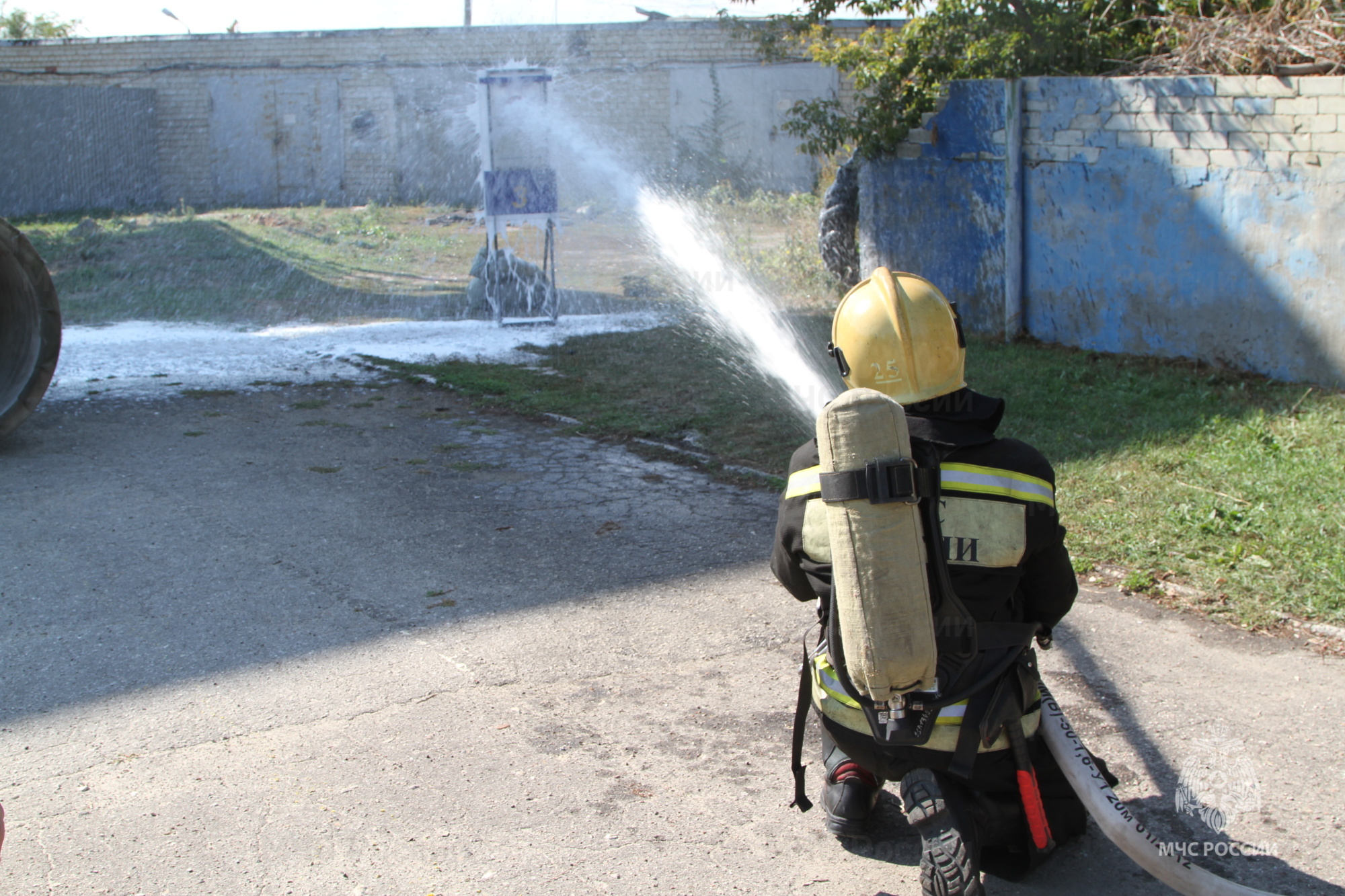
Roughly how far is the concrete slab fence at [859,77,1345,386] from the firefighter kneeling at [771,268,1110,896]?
5954 mm

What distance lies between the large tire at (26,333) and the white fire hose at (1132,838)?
22.2 ft

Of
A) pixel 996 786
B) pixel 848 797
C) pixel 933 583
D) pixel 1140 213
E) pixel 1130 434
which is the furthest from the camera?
pixel 1140 213

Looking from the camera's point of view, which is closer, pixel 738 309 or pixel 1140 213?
pixel 1140 213

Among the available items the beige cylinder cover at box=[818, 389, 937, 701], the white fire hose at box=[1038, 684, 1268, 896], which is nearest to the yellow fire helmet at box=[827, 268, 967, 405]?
the beige cylinder cover at box=[818, 389, 937, 701]

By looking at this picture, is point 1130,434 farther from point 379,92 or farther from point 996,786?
point 379,92

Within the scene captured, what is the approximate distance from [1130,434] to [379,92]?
71.1ft

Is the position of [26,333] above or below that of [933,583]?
above

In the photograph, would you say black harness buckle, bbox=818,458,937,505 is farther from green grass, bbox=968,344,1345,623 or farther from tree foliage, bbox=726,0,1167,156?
tree foliage, bbox=726,0,1167,156

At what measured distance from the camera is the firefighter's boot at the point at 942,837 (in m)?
2.51

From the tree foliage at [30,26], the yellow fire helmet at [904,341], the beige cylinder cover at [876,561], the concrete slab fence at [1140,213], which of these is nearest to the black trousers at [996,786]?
the beige cylinder cover at [876,561]

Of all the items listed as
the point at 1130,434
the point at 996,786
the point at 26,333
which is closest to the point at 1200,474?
the point at 1130,434

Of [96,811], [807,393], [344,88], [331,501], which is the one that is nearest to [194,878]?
[96,811]

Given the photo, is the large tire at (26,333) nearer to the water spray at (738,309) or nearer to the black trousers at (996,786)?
the water spray at (738,309)

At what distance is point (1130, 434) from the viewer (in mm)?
6578
